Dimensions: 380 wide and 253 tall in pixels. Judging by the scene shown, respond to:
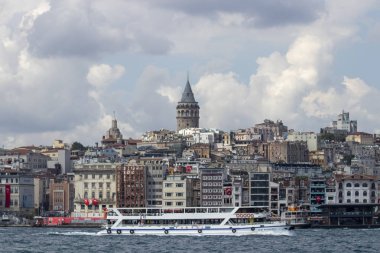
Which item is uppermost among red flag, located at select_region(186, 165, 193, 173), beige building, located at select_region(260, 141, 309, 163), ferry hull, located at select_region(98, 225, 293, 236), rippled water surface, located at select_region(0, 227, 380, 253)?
beige building, located at select_region(260, 141, 309, 163)

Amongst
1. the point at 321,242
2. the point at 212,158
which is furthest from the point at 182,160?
the point at 321,242

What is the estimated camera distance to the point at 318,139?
186250mm

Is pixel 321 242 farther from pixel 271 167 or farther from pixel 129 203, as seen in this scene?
pixel 271 167

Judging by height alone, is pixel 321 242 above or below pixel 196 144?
below

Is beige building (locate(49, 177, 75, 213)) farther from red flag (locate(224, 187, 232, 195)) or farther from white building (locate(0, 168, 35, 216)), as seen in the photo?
red flag (locate(224, 187, 232, 195))

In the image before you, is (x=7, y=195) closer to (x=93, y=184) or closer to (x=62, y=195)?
(x=62, y=195)

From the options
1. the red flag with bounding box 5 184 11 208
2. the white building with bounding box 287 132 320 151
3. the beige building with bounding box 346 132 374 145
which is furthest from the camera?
the beige building with bounding box 346 132 374 145

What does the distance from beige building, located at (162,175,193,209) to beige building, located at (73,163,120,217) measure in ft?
21.6

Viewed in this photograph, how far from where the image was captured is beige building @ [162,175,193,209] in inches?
4771

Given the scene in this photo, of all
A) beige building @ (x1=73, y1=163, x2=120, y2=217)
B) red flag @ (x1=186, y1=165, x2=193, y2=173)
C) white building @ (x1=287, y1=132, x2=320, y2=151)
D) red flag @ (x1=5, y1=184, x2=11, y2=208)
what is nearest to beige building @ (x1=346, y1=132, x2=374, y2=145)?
white building @ (x1=287, y1=132, x2=320, y2=151)

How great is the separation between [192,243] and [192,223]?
10.5 meters

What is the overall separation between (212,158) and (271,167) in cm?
2305

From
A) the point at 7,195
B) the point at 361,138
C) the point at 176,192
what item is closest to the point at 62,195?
the point at 7,195

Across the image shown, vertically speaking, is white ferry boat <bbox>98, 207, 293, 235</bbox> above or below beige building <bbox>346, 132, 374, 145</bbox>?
below
